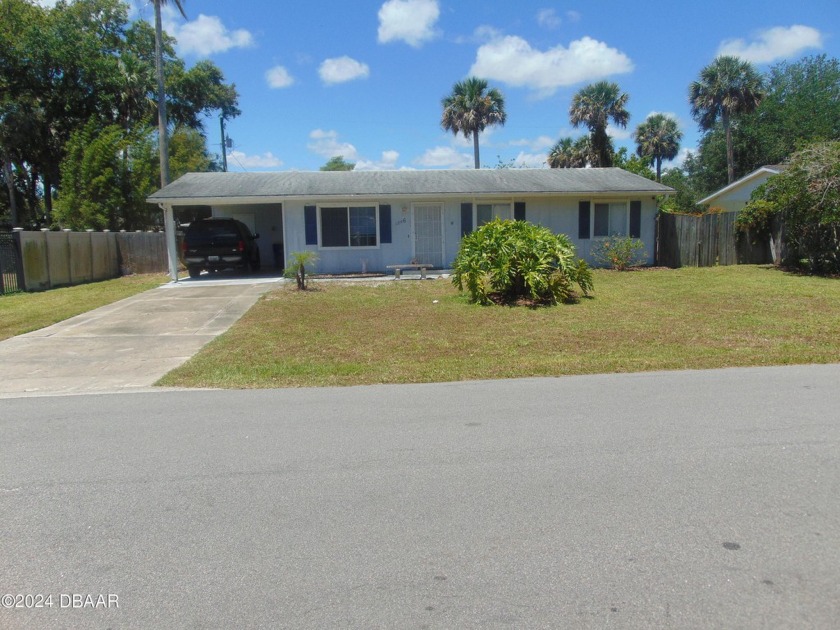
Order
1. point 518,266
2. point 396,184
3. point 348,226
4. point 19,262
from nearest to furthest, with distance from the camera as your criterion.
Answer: point 518,266 < point 19,262 < point 348,226 < point 396,184

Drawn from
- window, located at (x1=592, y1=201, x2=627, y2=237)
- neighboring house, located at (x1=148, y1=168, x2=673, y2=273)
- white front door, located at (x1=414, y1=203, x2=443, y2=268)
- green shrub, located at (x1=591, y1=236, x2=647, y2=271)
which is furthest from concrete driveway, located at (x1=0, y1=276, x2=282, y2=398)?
window, located at (x1=592, y1=201, x2=627, y2=237)

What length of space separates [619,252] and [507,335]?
1095 centimetres

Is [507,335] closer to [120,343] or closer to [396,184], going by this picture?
[120,343]

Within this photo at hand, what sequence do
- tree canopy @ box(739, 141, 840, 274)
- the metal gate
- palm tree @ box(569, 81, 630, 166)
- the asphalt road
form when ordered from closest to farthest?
the asphalt road < tree canopy @ box(739, 141, 840, 274) < the metal gate < palm tree @ box(569, 81, 630, 166)

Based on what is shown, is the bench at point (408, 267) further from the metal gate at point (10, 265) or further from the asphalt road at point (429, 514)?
the asphalt road at point (429, 514)

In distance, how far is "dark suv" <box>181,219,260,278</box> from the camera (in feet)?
60.7

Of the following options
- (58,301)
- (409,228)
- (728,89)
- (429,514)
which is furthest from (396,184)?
(728,89)

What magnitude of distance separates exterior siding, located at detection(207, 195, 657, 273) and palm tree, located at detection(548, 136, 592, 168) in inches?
701

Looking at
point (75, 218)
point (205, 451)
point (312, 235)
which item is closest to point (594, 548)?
point (205, 451)

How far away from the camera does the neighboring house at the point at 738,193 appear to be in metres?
29.8

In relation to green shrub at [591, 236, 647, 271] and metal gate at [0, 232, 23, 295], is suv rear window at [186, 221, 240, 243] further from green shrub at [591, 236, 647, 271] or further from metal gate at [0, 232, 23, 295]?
green shrub at [591, 236, 647, 271]

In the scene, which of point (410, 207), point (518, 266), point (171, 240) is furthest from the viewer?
point (410, 207)

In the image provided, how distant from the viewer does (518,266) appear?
12984mm

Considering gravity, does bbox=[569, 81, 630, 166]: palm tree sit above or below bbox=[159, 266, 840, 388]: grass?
above
